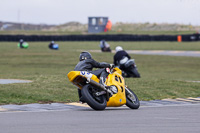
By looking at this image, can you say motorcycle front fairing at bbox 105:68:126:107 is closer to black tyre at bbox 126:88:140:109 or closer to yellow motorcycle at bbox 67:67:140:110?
yellow motorcycle at bbox 67:67:140:110

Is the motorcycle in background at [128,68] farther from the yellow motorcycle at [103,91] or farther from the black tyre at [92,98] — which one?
the black tyre at [92,98]

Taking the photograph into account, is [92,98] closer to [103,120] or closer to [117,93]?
[117,93]

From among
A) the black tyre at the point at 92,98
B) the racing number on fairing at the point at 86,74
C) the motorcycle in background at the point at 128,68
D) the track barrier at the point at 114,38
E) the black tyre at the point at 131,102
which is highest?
the racing number on fairing at the point at 86,74

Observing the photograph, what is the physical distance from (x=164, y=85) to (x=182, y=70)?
1249cm

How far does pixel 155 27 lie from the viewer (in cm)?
10550

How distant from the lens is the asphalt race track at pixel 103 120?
695 centimetres

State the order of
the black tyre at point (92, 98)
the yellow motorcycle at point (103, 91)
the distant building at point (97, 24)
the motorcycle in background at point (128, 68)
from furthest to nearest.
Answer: the distant building at point (97, 24) < the motorcycle in background at point (128, 68) < the yellow motorcycle at point (103, 91) < the black tyre at point (92, 98)

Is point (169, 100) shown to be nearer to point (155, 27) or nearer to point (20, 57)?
point (20, 57)

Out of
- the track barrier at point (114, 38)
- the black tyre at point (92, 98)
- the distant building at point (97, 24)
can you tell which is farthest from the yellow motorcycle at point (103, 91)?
the distant building at point (97, 24)

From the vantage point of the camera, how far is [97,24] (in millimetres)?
88125

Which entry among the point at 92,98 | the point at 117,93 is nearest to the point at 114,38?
the point at 117,93

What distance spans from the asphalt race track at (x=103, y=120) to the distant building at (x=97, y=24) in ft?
253

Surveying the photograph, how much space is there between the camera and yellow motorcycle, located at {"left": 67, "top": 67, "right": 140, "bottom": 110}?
9367 mm

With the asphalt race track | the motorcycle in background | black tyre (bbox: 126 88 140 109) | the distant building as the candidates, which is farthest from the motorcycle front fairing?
the distant building
